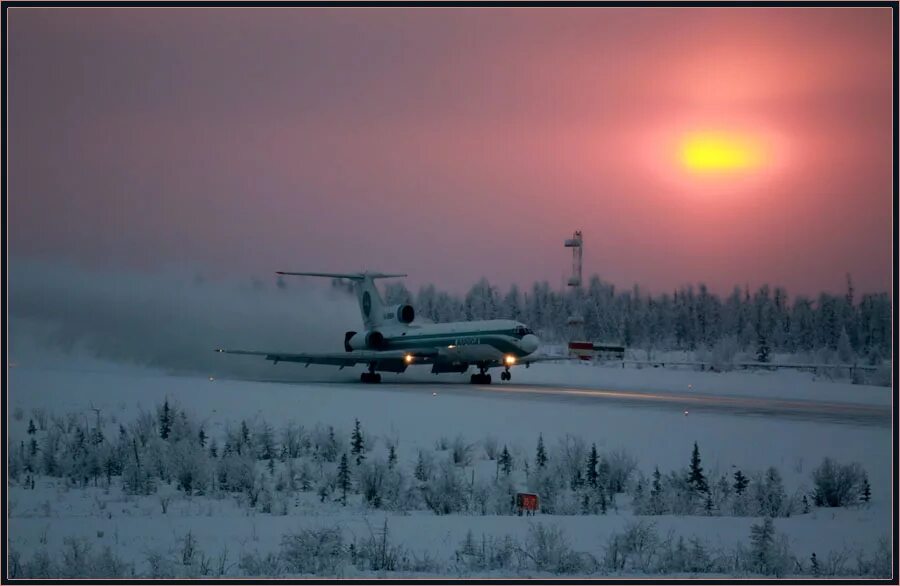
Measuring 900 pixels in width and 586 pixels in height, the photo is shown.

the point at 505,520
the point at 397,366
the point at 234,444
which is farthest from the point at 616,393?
the point at 505,520

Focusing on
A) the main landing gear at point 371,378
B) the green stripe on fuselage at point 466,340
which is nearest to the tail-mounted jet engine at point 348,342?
the green stripe on fuselage at point 466,340

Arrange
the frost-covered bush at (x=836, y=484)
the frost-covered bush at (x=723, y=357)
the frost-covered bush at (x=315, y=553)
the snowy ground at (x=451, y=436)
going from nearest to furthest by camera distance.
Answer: the frost-covered bush at (x=315, y=553), the snowy ground at (x=451, y=436), the frost-covered bush at (x=836, y=484), the frost-covered bush at (x=723, y=357)

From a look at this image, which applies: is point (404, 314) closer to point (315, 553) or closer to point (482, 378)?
A: point (482, 378)

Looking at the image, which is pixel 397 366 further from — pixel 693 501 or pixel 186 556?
pixel 186 556

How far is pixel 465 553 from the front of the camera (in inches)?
578

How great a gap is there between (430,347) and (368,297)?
7.70 metres

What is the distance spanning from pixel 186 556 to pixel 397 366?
34.0m

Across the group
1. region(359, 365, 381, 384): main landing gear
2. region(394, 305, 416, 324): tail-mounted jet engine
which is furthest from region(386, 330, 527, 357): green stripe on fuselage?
region(394, 305, 416, 324): tail-mounted jet engine

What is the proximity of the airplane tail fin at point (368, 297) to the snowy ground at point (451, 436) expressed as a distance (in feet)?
27.7

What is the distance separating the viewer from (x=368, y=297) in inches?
2124

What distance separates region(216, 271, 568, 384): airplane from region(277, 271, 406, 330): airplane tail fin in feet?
0.56

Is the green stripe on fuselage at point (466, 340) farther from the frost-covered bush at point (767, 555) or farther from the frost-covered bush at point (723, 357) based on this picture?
the frost-covered bush at point (767, 555)

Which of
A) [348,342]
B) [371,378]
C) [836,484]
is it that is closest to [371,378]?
[371,378]

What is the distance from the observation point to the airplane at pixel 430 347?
45.2 meters
